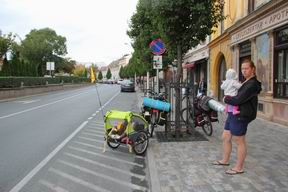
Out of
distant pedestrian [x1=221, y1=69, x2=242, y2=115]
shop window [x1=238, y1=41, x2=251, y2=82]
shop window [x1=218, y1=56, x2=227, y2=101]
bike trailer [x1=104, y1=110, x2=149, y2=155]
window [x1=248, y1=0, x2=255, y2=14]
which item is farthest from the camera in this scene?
shop window [x1=218, y1=56, x2=227, y2=101]

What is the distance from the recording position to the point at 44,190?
553cm

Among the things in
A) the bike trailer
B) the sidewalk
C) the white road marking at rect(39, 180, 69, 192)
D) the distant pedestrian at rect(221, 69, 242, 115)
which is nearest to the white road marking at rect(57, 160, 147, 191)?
the sidewalk

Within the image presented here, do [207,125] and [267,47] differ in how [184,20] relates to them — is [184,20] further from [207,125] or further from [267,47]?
[267,47]

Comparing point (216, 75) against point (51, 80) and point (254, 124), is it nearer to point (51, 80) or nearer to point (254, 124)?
point (254, 124)

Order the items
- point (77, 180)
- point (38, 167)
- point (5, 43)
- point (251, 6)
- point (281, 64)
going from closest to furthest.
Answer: point (77, 180)
point (38, 167)
point (281, 64)
point (251, 6)
point (5, 43)

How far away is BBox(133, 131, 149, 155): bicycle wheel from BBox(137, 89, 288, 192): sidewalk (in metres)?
0.15

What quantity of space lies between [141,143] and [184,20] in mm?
3706

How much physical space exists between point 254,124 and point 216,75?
1279cm

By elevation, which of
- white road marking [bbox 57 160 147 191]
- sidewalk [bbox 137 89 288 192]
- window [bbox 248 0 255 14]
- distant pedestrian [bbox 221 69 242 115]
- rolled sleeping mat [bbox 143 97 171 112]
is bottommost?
white road marking [bbox 57 160 147 191]

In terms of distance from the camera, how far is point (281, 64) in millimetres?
13062

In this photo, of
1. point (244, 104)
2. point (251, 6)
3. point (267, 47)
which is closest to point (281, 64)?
point (267, 47)

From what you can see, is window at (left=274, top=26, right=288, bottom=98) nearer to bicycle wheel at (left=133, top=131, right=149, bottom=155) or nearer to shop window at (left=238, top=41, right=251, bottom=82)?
shop window at (left=238, top=41, right=251, bottom=82)

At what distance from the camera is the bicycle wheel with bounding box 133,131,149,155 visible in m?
8.05

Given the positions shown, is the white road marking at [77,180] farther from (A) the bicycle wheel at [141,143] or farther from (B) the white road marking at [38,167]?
(A) the bicycle wheel at [141,143]
